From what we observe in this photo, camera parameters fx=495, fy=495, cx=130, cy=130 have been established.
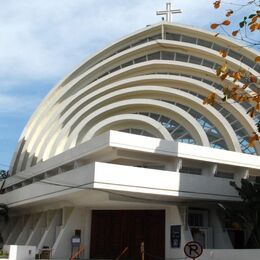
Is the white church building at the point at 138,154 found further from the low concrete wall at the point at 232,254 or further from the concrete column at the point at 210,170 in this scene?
the low concrete wall at the point at 232,254

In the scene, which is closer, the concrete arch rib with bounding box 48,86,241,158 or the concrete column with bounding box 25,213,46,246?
the concrete arch rib with bounding box 48,86,241,158

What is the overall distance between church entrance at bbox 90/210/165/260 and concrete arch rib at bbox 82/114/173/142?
523cm

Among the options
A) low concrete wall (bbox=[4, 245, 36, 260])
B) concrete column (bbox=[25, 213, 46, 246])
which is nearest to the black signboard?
low concrete wall (bbox=[4, 245, 36, 260])

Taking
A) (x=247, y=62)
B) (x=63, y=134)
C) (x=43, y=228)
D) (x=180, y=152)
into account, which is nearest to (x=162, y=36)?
(x=247, y=62)

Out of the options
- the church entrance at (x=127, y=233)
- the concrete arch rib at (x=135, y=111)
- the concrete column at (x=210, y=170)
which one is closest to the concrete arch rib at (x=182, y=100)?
the concrete arch rib at (x=135, y=111)

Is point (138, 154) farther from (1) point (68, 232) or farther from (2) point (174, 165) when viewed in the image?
(1) point (68, 232)

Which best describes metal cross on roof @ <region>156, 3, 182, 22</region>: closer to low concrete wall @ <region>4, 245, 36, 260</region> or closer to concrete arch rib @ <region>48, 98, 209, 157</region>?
concrete arch rib @ <region>48, 98, 209, 157</region>

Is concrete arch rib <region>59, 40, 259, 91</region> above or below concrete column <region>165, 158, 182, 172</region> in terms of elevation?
above

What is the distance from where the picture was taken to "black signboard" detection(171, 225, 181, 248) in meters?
24.2

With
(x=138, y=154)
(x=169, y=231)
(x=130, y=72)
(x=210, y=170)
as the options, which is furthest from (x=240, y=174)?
(x=130, y=72)

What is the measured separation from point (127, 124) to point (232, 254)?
13.5 metres

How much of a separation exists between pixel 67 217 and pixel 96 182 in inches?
275

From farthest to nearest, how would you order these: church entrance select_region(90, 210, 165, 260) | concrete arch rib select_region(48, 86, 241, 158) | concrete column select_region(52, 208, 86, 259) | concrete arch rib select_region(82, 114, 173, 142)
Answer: concrete arch rib select_region(82, 114, 173, 142) < concrete arch rib select_region(48, 86, 241, 158) < concrete column select_region(52, 208, 86, 259) < church entrance select_region(90, 210, 165, 260)

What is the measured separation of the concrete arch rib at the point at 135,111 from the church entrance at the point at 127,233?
5436 millimetres
